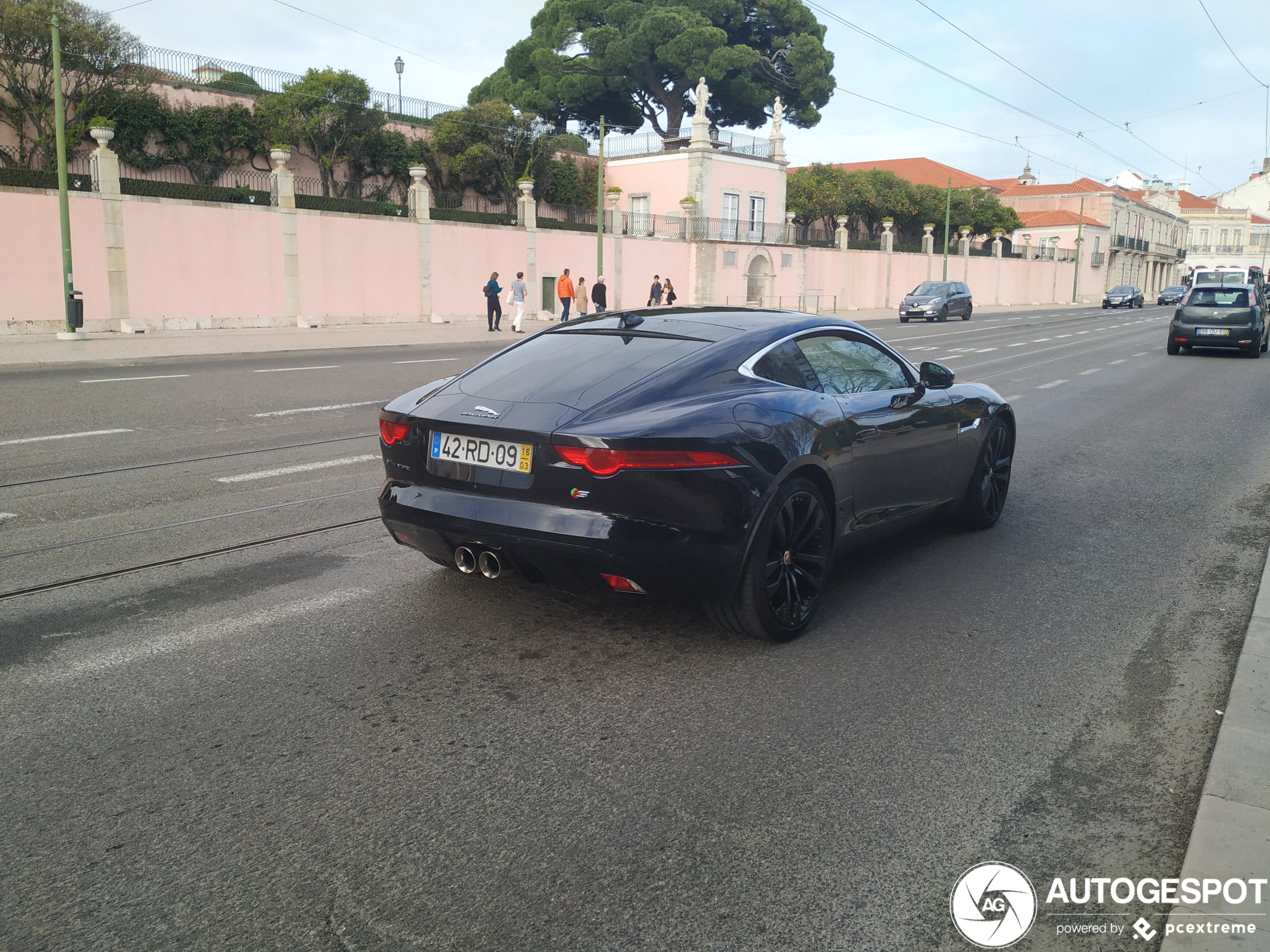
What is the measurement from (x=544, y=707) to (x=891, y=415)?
255 cm

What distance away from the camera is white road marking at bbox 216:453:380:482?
819 centimetres

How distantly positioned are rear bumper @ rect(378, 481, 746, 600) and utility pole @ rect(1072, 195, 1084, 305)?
279 feet

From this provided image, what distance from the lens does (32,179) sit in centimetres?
2484

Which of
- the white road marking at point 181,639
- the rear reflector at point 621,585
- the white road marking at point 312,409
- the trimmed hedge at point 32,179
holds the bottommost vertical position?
the white road marking at point 181,639

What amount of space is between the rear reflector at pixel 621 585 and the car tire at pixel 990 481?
120 inches

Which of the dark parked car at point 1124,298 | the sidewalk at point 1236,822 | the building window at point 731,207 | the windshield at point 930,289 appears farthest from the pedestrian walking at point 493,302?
the dark parked car at point 1124,298

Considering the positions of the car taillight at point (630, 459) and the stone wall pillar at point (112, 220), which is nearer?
the car taillight at point (630, 459)

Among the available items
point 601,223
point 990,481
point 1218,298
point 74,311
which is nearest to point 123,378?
point 74,311

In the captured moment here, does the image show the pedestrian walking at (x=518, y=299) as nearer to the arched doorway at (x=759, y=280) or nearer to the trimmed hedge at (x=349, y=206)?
the trimmed hedge at (x=349, y=206)

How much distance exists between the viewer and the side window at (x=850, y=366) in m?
5.20

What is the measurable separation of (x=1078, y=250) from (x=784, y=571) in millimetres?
85962

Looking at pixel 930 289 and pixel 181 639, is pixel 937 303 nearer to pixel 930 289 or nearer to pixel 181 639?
pixel 930 289

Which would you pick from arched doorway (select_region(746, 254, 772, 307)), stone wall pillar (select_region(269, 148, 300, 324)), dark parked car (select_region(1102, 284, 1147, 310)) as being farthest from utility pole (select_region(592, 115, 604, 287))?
dark parked car (select_region(1102, 284, 1147, 310))

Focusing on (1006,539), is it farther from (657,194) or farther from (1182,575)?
(657,194)
